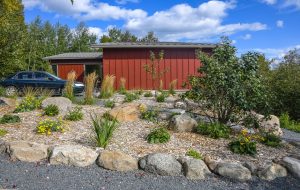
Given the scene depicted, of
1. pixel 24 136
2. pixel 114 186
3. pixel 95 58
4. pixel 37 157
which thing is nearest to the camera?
pixel 114 186

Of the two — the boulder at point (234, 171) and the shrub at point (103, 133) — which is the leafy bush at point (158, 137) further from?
the boulder at point (234, 171)

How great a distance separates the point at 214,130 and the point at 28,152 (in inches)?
139

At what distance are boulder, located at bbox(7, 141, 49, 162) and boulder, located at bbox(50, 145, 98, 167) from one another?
24cm

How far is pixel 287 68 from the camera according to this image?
11.9 m

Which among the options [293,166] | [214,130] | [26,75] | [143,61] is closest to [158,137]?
Answer: [214,130]

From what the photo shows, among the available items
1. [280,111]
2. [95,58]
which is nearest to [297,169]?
[280,111]

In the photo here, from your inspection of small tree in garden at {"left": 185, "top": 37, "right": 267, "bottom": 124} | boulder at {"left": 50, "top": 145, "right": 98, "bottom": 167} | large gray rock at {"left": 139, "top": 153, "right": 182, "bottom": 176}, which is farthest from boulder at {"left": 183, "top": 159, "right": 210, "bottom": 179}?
small tree in garden at {"left": 185, "top": 37, "right": 267, "bottom": 124}

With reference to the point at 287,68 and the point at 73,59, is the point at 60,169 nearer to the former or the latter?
the point at 287,68

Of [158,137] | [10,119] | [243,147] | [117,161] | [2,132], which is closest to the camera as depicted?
[117,161]

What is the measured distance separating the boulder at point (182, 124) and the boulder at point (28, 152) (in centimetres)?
274

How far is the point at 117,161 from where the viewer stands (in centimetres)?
550

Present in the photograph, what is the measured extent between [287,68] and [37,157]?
9.11m

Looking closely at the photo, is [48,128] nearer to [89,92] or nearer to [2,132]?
[2,132]

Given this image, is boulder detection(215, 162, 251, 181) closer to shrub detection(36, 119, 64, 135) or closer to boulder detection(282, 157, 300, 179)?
boulder detection(282, 157, 300, 179)
